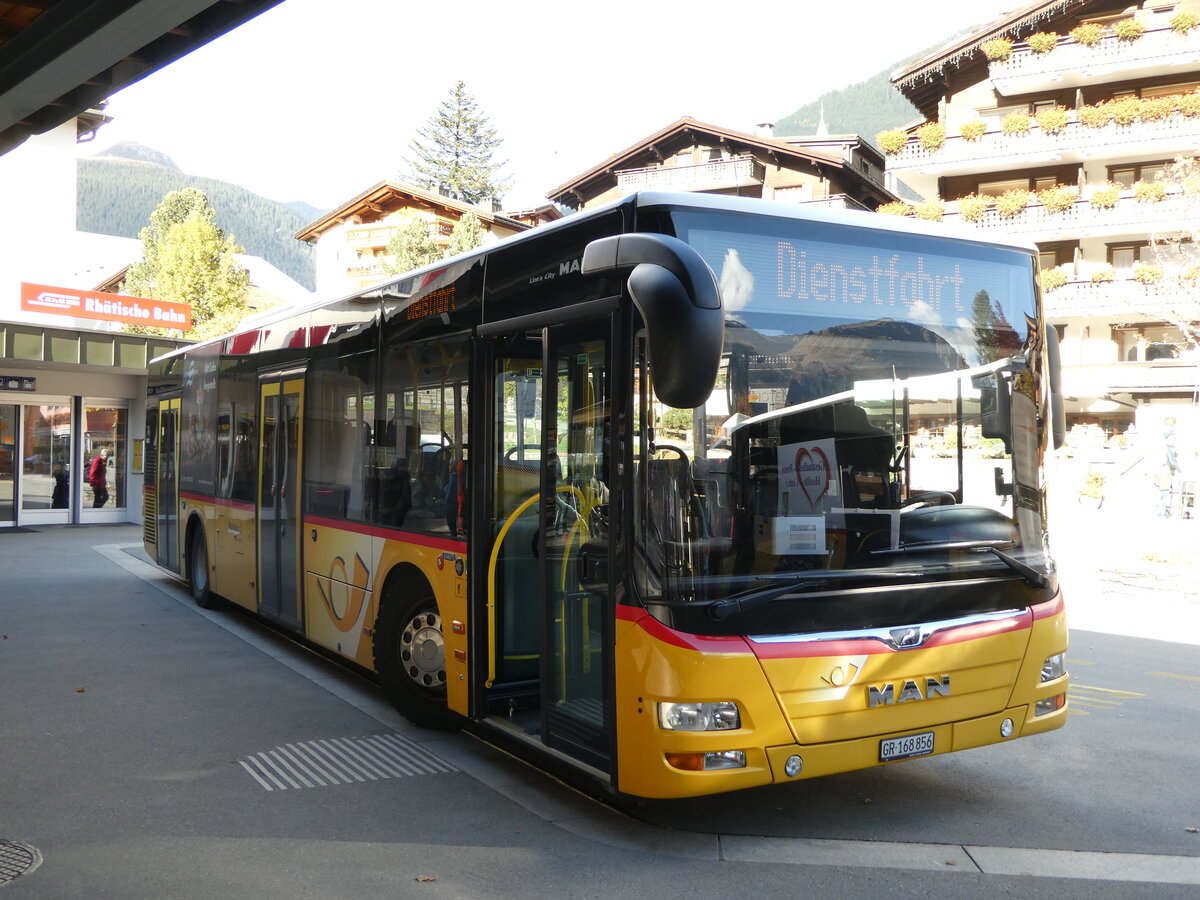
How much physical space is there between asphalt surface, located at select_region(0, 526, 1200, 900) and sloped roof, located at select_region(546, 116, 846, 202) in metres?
39.6

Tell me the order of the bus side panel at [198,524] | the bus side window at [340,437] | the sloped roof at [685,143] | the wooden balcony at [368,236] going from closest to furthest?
the bus side window at [340,437] < the bus side panel at [198,524] < the sloped roof at [685,143] < the wooden balcony at [368,236]

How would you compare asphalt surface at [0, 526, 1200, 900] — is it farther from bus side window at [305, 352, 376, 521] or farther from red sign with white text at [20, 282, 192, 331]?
red sign with white text at [20, 282, 192, 331]

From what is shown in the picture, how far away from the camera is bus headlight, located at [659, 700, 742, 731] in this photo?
15.4 ft

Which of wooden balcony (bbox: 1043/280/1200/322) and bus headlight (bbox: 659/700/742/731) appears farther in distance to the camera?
wooden balcony (bbox: 1043/280/1200/322)

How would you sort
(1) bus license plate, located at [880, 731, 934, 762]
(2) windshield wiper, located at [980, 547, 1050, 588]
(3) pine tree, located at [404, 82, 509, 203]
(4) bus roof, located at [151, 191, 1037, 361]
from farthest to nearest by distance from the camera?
(3) pine tree, located at [404, 82, 509, 203] < (2) windshield wiper, located at [980, 547, 1050, 588] < (1) bus license plate, located at [880, 731, 934, 762] < (4) bus roof, located at [151, 191, 1037, 361]

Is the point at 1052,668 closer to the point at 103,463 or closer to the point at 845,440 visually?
the point at 845,440

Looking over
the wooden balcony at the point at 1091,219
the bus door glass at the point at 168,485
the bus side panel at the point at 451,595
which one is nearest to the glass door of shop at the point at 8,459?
the bus door glass at the point at 168,485

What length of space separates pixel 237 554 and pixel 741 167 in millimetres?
38610

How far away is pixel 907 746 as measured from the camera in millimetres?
5086

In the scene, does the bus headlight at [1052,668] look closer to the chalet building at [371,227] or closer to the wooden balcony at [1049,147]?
the wooden balcony at [1049,147]

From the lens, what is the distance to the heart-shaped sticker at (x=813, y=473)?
4.96m

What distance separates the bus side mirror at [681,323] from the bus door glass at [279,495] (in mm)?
5636

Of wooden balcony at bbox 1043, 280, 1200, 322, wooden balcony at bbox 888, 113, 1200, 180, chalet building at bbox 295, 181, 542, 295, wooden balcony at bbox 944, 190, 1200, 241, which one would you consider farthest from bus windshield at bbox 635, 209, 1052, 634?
chalet building at bbox 295, 181, 542, 295

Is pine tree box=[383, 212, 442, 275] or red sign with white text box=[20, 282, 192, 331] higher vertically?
pine tree box=[383, 212, 442, 275]
